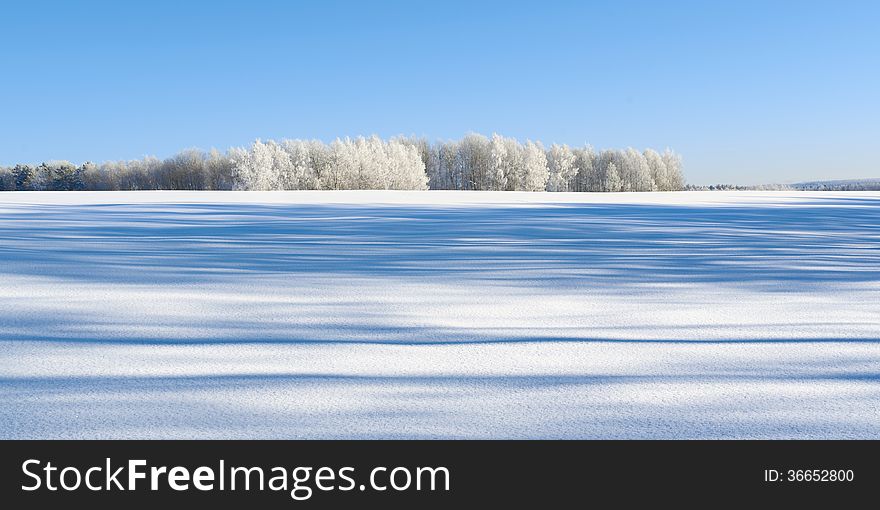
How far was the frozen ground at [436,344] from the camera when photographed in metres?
1.51

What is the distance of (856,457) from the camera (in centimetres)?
139

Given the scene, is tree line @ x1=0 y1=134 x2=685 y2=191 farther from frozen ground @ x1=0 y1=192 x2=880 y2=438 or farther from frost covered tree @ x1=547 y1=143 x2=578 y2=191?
frozen ground @ x1=0 y1=192 x2=880 y2=438

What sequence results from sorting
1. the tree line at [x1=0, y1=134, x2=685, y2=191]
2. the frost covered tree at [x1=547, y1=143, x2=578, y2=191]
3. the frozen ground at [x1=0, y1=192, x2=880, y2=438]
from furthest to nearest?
the frost covered tree at [x1=547, y1=143, x2=578, y2=191] → the tree line at [x1=0, y1=134, x2=685, y2=191] → the frozen ground at [x1=0, y1=192, x2=880, y2=438]

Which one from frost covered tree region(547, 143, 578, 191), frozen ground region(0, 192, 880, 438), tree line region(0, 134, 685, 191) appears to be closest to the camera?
frozen ground region(0, 192, 880, 438)

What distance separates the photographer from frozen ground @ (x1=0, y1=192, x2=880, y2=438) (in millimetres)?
1506

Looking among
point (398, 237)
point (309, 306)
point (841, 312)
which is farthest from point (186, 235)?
point (841, 312)

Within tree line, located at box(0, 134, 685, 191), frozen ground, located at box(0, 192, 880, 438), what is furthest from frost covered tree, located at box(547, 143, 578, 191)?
frozen ground, located at box(0, 192, 880, 438)

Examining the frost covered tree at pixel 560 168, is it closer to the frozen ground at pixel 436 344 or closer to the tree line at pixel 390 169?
the tree line at pixel 390 169

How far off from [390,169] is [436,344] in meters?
48.0

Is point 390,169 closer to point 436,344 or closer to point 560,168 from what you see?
point 560,168

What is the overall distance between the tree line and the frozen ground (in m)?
43.8

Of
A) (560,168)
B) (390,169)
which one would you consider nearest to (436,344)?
(390,169)

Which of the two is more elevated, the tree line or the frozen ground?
the tree line

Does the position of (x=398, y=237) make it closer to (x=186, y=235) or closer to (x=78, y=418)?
(x=186, y=235)
